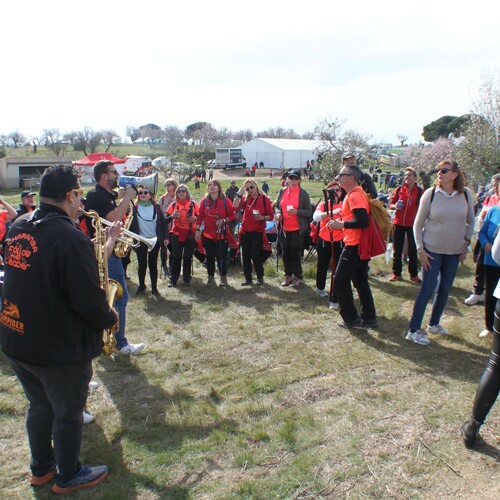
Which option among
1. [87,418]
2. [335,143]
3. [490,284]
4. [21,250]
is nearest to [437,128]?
[335,143]

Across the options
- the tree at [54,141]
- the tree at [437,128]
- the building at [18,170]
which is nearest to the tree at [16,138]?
the tree at [54,141]

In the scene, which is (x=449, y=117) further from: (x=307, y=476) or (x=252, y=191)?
(x=307, y=476)

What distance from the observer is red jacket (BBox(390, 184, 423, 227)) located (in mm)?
7527

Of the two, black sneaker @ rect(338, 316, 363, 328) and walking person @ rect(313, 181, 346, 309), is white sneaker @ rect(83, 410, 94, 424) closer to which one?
black sneaker @ rect(338, 316, 363, 328)

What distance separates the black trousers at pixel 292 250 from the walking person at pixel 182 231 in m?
1.62

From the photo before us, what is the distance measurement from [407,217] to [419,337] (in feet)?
9.74

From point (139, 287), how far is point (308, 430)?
4.76 meters

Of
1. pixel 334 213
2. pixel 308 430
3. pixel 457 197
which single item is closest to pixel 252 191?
pixel 334 213

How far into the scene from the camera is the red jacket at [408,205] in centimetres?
753

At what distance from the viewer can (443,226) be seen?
4.80 metres

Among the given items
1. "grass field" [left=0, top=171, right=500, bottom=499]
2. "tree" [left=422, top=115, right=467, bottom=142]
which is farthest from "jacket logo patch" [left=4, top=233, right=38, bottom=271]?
"tree" [left=422, top=115, right=467, bottom=142]

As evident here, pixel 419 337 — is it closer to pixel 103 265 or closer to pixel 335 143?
pixel 103 265

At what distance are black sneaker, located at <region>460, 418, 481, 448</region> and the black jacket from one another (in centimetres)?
276

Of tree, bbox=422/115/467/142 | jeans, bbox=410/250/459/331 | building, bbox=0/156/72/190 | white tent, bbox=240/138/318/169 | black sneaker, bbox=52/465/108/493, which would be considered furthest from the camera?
white tent, bbox=240/138/318/169
